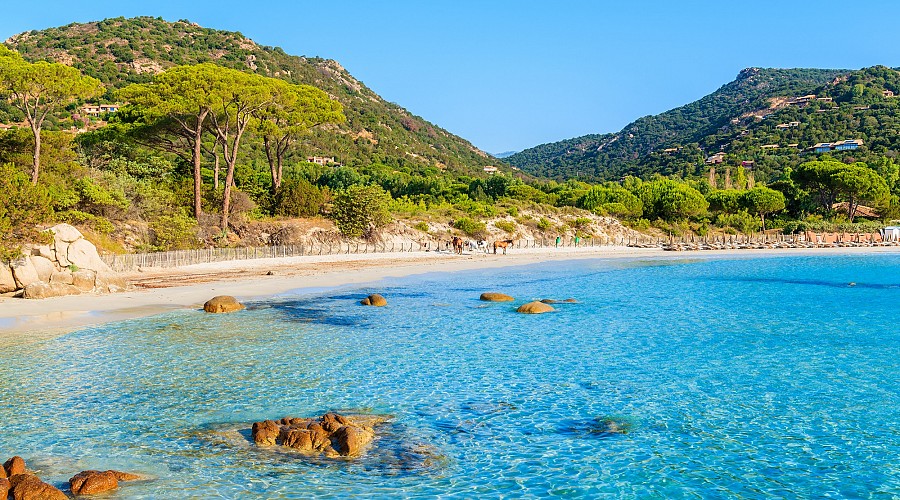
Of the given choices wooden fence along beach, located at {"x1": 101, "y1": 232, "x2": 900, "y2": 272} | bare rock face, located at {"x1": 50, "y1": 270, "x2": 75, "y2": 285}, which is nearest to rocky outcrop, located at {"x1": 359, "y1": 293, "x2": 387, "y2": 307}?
bare rock face, located at {"x1": 50, "y1": 270, "x2": 75, "y2": 285}

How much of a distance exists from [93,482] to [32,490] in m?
0.58

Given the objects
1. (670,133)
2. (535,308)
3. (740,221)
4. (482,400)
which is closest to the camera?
(482,400)

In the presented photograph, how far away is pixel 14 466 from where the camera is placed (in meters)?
7.75

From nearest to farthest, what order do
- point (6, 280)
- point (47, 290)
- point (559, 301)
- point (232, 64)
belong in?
point (47, 290) < point (6, 280) < point (559, 301) < point (232, 64)

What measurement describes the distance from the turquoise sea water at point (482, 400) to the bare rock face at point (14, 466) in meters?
0.32

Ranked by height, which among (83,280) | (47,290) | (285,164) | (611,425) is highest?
(285,164)

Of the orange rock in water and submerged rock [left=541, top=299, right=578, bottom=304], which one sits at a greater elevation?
submerged rock [left=541, top=299, right=578, bottom=304]

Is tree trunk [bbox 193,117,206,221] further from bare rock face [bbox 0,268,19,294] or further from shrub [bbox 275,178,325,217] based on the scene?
bare rock face [bbox 0,268,19,294]

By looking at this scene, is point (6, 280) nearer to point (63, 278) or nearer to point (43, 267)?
point (43, 267)

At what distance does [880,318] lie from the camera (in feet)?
68.2

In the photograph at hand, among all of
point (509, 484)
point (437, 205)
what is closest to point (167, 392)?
point (509, 484)

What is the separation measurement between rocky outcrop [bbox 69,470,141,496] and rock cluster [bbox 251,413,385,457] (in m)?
1.92

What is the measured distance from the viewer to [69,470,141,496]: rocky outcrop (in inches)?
290

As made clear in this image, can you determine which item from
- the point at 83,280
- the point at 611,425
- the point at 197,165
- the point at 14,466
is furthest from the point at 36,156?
the point at 611,425
